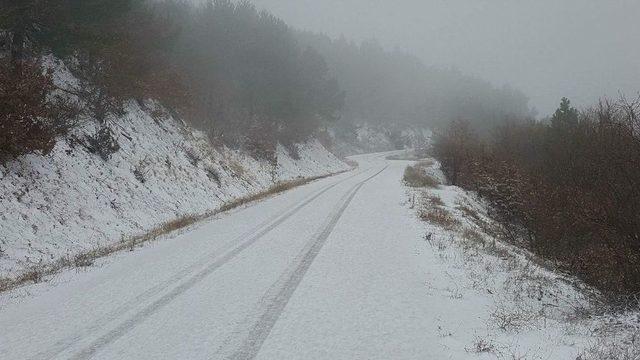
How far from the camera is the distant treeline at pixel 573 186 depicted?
31.3 ft

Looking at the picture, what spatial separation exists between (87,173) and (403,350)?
13986mm

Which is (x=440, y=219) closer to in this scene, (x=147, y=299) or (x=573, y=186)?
(x=573, y=186)

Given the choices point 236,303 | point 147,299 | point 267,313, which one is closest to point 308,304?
point 267,313

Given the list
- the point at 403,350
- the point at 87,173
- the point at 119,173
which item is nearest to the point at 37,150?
the point at 87,173

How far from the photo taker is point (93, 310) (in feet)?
19.7

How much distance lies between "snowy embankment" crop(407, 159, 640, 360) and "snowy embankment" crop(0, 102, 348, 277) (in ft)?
28.9

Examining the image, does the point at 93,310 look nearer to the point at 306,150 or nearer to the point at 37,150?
the point at 37,150

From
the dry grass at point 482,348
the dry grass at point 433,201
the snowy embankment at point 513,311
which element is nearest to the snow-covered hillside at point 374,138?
the dry grass at point 433,201

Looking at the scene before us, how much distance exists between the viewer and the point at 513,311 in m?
6.72

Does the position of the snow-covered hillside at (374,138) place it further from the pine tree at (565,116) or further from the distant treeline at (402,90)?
the pine tree at (565,116)

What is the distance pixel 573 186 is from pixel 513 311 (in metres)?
12.9

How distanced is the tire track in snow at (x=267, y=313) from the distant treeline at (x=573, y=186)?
6204mm

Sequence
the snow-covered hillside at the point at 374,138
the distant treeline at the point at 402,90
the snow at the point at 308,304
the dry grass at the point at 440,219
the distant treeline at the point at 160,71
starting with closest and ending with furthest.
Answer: the snow at the point at 308,304 → the distant treeline at the point at 160,71 → the dry grass at the point at 440,219 → the snow-covered hillside at the point at 374,138 → the distant treeline at the point at 402,90

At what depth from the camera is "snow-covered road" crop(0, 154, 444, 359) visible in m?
4.85
